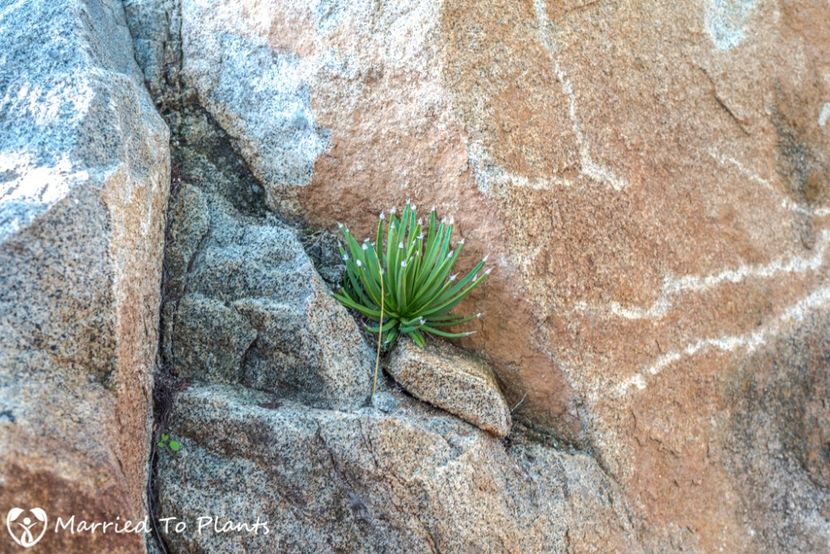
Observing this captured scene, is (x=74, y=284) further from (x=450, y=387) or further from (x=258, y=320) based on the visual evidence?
(x=450, y=387)

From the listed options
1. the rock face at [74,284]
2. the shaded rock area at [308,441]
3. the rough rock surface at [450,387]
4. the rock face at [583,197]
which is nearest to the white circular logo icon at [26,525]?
the rock face at [74,284]

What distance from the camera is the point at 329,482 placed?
2.58 meters

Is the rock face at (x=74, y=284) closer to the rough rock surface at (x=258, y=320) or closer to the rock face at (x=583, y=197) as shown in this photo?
the rough rock surface at (x=258, y=320)

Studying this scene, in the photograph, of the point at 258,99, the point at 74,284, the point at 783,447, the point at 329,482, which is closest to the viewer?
the point at 74,284

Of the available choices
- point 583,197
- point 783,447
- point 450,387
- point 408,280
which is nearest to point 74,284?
point 408,280

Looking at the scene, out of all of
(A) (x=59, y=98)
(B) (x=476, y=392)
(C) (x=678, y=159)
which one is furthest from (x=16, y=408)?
(C) (x=678, y=159)

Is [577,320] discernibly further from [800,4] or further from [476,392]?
[800,4]

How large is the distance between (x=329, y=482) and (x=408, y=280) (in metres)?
0.73

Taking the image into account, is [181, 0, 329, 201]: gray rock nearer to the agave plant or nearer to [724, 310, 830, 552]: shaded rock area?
the agave plant

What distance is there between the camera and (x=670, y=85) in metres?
3.79

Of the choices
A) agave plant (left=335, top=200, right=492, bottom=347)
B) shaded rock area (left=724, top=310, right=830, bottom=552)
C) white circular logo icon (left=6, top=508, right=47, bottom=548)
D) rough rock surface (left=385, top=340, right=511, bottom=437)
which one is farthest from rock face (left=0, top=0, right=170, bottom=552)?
shaded rock area (left=724, top=310, right=830, bottom=552)

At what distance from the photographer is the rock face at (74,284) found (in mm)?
2117

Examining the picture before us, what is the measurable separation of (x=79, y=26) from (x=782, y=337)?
306 cm

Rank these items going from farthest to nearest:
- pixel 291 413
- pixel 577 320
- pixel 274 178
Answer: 1. pixel 274 178
2. pixel 577 320
3. pixel 291 413
